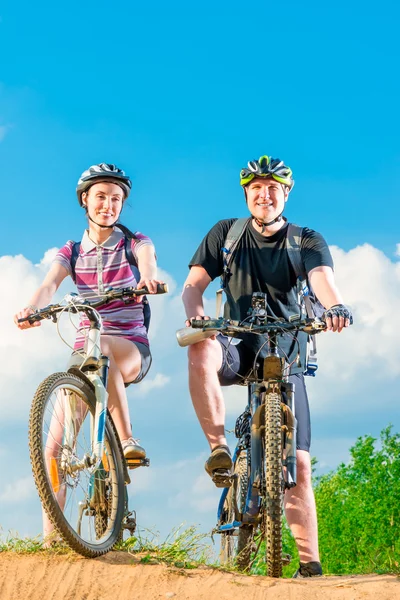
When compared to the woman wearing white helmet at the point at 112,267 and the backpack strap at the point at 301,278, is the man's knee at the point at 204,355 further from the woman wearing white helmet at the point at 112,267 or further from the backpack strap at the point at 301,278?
the backpack strap at the point at 301,278

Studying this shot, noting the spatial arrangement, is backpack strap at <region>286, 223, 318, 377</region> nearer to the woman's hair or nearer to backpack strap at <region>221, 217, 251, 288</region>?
backpack strap at <region>221, 217, 251, 288</region>

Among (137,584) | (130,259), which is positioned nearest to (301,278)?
(130,259)

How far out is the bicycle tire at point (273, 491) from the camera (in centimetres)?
604

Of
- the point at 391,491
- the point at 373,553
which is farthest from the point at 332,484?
the point at 373,553

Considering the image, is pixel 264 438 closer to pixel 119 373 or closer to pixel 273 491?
pixel 273 491

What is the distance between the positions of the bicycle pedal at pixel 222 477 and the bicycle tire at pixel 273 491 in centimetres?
68

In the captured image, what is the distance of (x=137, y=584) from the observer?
5.64m

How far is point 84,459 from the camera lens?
6.00 m

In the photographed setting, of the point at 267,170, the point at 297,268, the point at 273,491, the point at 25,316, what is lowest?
the point at 273,491

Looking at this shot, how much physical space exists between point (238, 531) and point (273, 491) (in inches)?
57.5

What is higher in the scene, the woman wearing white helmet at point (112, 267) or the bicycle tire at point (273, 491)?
the woman wearing white helmet at point (112, 267)

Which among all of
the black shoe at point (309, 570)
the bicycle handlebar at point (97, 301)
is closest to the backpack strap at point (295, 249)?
the bicycle handlebar at point (97, 301)

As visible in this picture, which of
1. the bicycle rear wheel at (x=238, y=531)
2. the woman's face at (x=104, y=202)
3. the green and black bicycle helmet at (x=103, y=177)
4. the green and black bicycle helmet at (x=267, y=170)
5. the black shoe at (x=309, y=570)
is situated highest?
the green and black bicycle helmet at (x=267, y=170)

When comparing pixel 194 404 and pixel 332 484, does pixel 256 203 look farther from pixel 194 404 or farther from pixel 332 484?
pixel 332 484
